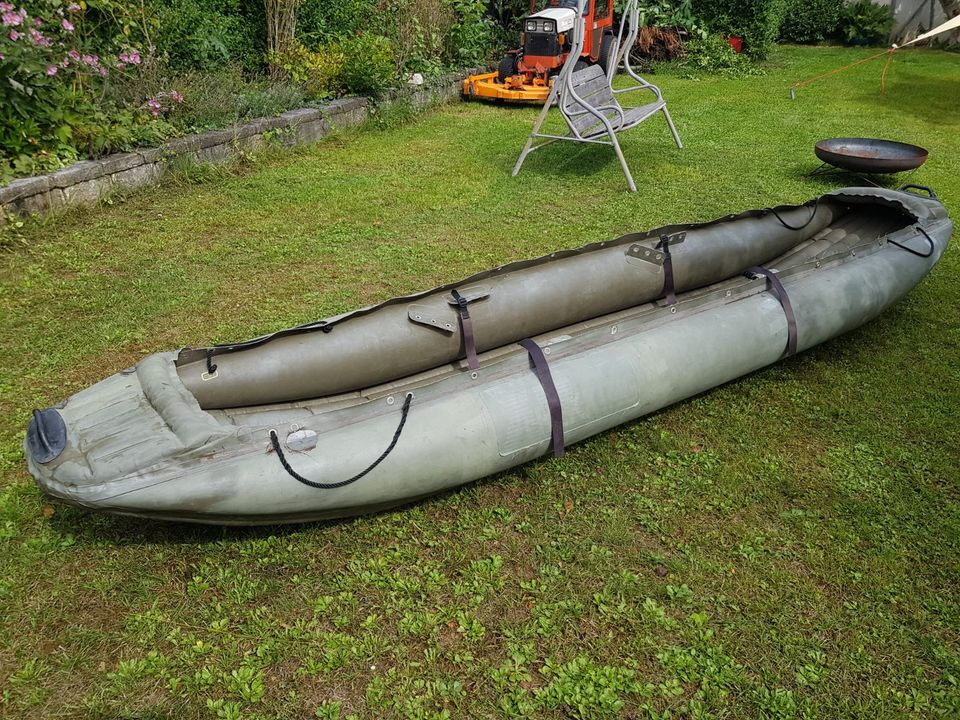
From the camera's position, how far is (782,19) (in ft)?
44.0

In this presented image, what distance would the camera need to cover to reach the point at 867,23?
44.3 feet

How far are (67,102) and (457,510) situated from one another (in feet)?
16.4

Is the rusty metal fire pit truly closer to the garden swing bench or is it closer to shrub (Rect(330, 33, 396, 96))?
the garden swing bench

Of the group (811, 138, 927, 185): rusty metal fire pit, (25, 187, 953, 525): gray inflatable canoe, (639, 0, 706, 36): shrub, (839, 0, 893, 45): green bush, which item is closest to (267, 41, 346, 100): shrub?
(811, 138, 927, 185): rusty metal fire pit

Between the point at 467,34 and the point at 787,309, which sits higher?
the point at 467,34

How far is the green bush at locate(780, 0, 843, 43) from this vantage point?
45.2 ft

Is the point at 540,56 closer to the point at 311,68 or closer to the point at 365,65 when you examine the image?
the point at 365,65

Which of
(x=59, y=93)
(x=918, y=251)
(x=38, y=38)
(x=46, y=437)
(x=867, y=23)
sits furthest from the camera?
(x=867, y=23)

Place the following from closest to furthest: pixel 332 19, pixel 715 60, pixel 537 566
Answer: pixel 537 566 < pixel 332 19 < pixel 715 60

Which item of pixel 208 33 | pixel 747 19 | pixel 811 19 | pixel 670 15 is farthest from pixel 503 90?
pixel 811 19

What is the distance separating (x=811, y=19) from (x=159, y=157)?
1302cm

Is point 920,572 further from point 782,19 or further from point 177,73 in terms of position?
point 782,19

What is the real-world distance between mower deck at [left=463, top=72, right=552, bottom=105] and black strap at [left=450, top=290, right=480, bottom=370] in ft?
22.0

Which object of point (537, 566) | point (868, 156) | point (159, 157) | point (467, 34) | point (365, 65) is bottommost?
point (537, 566)
